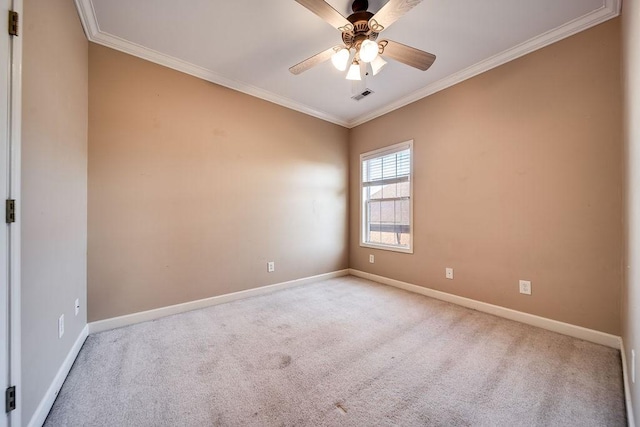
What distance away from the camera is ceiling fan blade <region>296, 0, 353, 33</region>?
1.50 m

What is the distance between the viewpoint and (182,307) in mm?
2645

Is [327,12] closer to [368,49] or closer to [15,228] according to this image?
[368,49]

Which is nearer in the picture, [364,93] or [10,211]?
[10,211]

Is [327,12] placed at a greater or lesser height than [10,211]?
greater

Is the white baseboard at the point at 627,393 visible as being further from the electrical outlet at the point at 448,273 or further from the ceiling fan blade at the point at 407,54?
the ceiling fan blade at the point at 407,54

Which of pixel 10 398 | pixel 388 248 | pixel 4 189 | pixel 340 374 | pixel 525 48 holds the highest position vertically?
pixel 525 48

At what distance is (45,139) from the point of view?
137 centimetres

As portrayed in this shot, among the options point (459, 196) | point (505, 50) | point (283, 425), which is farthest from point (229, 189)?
point (505, 50)

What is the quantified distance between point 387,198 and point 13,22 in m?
3.69

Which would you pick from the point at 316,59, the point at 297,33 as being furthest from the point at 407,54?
the point at 297,33

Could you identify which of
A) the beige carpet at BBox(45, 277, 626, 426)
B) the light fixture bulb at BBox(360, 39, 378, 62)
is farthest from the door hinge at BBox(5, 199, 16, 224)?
the light fixture bulb at BBox(360, 39, 378, 62)

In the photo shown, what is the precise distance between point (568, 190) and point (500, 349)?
1499 mm

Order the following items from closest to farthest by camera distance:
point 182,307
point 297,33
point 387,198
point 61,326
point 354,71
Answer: point 61,326, point 354,71, point 297,33, point 182,307, point 387,198

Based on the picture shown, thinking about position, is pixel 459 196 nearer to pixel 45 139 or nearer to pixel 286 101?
pixel 286 101
